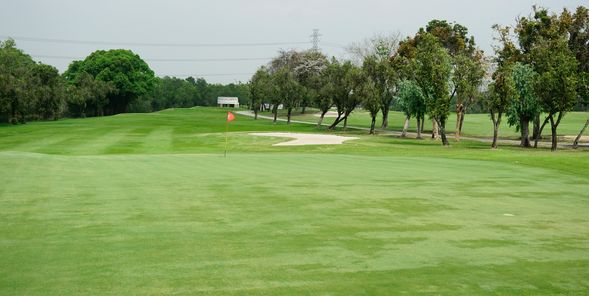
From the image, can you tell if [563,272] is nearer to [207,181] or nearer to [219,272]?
[219,272]

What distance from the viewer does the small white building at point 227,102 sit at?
179 meters

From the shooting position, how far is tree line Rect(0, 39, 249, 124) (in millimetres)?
68938

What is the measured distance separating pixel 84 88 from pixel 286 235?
9378 cm

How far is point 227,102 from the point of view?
18088 centimetres

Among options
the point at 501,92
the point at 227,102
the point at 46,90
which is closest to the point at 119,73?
the point at 46,90

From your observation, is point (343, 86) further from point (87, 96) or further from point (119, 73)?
point (119, 73)

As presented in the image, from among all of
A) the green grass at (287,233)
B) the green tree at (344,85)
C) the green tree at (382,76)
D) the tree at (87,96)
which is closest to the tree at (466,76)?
the green tree at (382,76)

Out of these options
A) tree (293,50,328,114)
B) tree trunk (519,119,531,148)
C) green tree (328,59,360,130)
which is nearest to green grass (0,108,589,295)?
tree trunk (519,119,531,148)

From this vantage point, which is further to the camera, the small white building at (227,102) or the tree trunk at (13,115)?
the small white building at (227,102)

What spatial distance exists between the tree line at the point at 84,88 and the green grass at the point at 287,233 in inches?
2272

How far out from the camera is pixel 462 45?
187ft

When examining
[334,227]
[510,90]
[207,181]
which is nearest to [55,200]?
[207,181]

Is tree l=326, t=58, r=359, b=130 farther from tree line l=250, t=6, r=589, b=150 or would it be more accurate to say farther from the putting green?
the putting green

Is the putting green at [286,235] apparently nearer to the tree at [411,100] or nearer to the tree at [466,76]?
the tree at [466,76]
